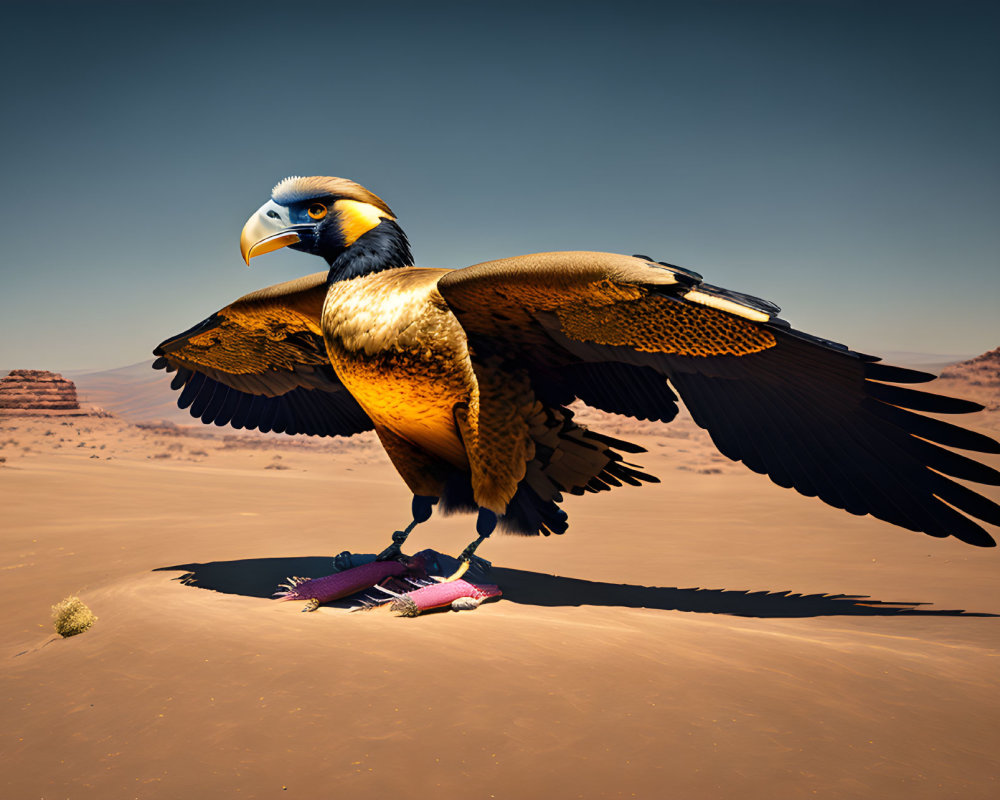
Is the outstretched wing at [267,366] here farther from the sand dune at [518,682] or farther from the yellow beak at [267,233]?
the sand dune at [518,682]

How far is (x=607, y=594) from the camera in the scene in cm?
421

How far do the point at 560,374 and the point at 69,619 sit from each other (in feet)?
9.19

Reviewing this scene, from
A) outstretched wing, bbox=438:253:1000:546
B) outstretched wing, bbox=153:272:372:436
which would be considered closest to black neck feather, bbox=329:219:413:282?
outstretched wing, bbox=153:272:372:436

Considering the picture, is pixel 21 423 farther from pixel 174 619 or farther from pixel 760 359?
pixel 760 359

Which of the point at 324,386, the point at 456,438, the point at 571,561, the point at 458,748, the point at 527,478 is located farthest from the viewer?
the point at 571,561

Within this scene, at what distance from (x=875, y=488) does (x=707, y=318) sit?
134 cm

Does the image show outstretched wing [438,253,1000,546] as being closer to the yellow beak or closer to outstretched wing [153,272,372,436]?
the yellow beak

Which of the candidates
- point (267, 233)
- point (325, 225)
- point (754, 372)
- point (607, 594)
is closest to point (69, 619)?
point (267, 233)

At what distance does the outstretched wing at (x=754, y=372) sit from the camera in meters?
3.07

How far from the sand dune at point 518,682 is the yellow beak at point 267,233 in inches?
81.5

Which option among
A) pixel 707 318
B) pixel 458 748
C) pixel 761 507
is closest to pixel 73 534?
pixel 458 748

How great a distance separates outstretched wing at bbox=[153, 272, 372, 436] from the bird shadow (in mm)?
1194

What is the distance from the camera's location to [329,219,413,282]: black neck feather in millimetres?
3846

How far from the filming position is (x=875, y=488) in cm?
341
